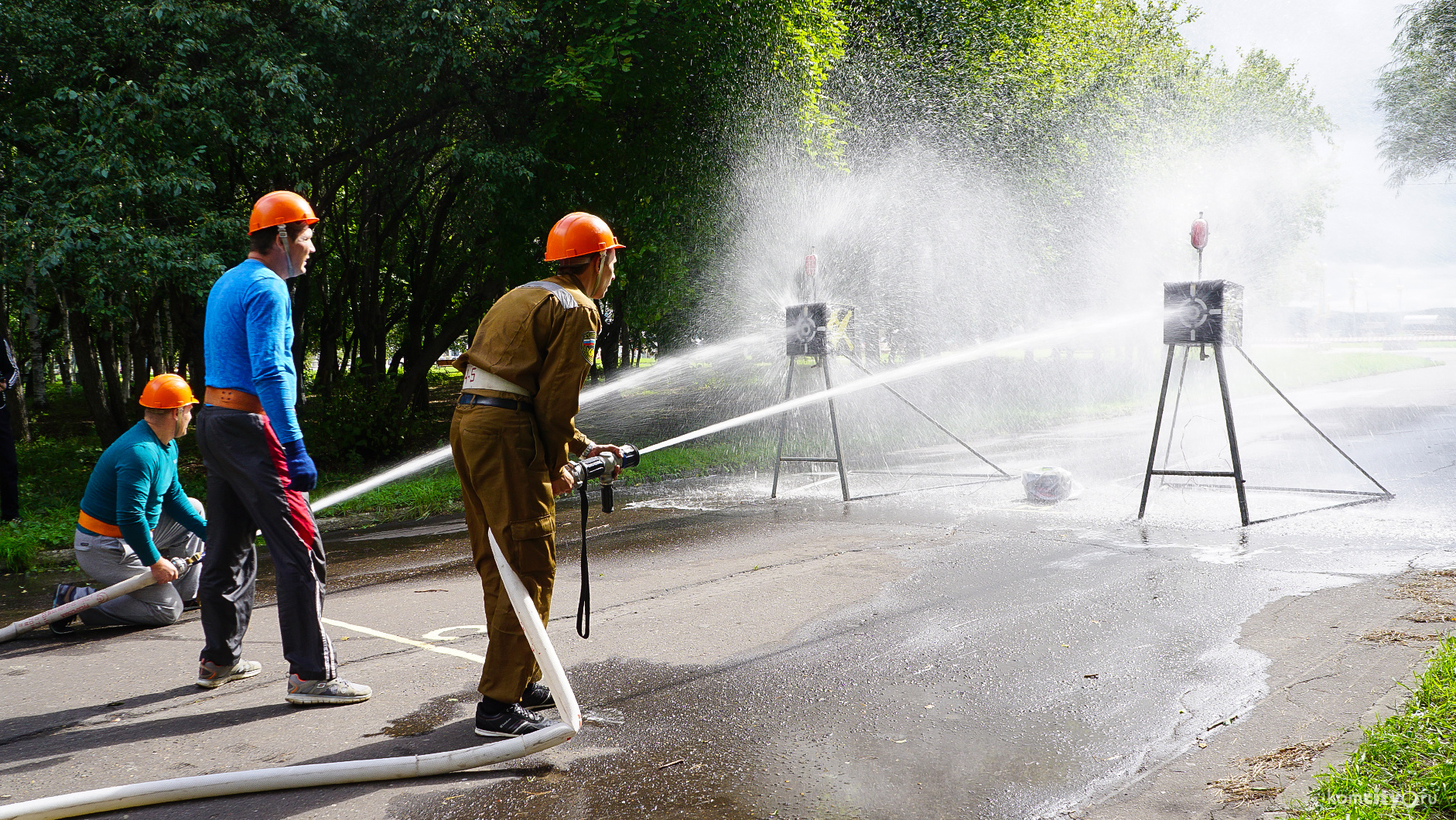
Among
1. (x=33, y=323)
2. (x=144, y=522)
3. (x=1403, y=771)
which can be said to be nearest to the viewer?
(x=1403, y=771)

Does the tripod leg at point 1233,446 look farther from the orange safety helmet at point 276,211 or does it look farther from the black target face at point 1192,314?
the orange safety helmet at point 276,211

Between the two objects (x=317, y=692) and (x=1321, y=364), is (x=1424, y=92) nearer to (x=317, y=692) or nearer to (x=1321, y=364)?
(x=1321, y=364)

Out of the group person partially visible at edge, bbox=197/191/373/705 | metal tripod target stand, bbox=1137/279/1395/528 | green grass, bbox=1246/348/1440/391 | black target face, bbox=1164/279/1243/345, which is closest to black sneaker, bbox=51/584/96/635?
person partially visible at edge, bbox=197/191/373/705

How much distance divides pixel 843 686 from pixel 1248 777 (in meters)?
1.62

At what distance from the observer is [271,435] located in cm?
401

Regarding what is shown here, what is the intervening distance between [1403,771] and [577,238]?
130 inches

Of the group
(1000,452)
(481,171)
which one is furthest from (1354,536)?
(481,171)

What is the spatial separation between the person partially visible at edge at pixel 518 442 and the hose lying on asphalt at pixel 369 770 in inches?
4.5

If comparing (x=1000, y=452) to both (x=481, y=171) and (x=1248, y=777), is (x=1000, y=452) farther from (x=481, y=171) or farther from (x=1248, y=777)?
(x=1248, y=777)

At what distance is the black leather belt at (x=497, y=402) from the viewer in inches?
139

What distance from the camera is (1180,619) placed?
5.28 m

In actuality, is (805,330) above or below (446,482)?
above

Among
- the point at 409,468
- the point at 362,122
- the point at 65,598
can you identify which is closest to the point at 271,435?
the point at 65,598

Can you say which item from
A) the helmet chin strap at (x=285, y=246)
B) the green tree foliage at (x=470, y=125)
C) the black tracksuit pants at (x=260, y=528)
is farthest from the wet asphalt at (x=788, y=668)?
the green tree foliage at (x=470, y=125)
